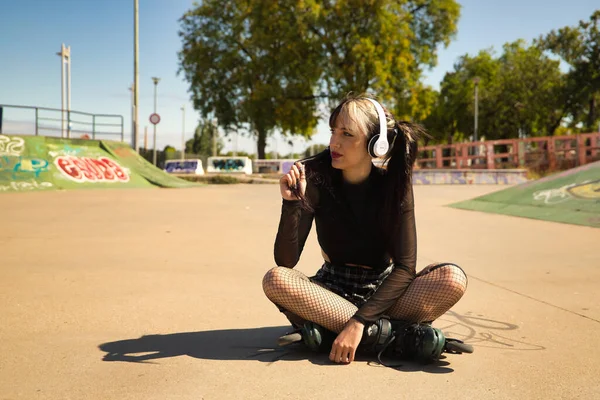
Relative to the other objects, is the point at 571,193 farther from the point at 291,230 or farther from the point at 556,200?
the point at 291,230

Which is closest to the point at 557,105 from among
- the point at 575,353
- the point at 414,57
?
the point at 414,57

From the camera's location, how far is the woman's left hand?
2.90 metres

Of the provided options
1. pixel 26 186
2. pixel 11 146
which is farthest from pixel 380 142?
pixel 11 146

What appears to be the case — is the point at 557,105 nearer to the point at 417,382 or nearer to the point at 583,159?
the point at 583,159

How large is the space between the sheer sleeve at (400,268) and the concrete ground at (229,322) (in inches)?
11.6

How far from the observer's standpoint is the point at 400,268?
3041 millimetres

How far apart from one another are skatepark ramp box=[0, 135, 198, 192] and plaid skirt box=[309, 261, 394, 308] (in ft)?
52.9

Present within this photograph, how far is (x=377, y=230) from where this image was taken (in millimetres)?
3100

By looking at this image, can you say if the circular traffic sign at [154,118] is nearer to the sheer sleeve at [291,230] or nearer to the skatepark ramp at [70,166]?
the skatepark ramp at [70,166]

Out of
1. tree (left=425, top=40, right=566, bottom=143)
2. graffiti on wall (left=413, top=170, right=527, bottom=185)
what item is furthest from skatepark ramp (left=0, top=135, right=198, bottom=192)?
tree (left=425, top=40, right=566, bottom=143)

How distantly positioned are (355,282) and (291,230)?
18.6 inches

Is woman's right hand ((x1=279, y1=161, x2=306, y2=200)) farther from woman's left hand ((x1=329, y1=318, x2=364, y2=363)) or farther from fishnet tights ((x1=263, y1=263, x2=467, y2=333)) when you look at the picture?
woman's left hand ((x1=329, y1=318, x2=364, y2=363))

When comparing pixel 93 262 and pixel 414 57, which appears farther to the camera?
pixel 414 57

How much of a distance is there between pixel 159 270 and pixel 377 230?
3233 millimetres
